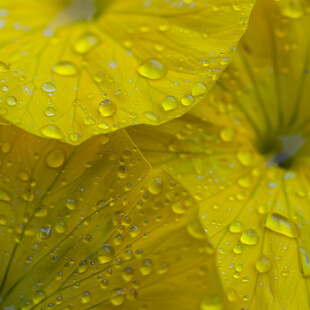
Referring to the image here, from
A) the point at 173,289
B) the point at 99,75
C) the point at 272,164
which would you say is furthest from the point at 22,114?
the point at 272,164

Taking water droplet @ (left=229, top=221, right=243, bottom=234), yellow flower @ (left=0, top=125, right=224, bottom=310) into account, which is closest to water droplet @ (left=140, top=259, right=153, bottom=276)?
yellow flower @ (left=0, top=125, right=224, bottom=310)

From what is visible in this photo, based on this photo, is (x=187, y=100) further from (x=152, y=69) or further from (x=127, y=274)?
(x=127, y=274)

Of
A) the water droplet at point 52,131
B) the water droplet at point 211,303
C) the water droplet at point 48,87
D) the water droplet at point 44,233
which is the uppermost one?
the water droplet at point 48,87

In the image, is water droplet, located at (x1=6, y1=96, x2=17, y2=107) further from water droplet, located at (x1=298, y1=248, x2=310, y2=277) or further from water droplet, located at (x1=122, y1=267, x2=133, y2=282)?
water droplet, located at (x1=298, y1=248, x2=310, y2=277)

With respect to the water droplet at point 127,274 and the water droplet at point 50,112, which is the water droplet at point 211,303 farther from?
the water droplet at point 50,112

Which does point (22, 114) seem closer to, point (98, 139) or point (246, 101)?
point (98, 139)

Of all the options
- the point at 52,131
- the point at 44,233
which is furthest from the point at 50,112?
the point at 44,233

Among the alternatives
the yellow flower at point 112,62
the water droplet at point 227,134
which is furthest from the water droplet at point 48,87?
the water droplet at point 227,134
